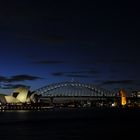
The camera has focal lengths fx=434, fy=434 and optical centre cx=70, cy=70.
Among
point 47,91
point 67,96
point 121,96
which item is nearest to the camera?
point 67,96

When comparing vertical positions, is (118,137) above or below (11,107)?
below

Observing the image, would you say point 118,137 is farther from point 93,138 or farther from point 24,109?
point 24,109

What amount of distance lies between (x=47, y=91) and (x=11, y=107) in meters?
17.9

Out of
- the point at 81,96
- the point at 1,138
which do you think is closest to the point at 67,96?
the point at 81,96

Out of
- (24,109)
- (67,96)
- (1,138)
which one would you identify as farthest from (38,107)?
(1,138)

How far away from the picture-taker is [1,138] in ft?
165

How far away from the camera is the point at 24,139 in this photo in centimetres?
4838

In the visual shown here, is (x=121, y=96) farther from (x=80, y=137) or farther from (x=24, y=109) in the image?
(x=80, y=137)

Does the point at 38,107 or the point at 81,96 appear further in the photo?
the point at 38,107

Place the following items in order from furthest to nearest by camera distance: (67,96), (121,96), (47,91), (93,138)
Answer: (47,91) → (121,96) → (67,96) → (93,138)

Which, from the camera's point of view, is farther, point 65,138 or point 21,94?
point 21,94

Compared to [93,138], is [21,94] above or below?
above

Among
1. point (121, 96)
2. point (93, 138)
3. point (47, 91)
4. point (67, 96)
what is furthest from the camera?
point (47, 91)

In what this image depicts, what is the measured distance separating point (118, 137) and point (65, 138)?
5.98 metres
